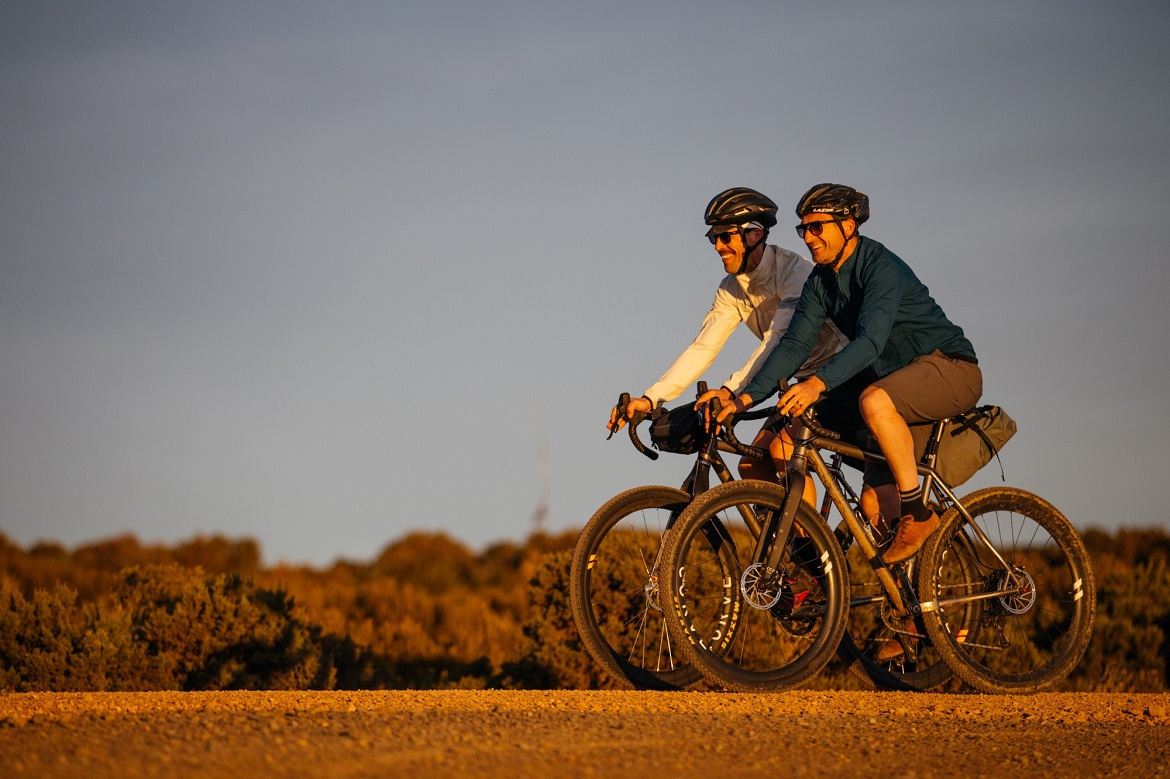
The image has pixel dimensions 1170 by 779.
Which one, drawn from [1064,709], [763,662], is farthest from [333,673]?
[1064,709]

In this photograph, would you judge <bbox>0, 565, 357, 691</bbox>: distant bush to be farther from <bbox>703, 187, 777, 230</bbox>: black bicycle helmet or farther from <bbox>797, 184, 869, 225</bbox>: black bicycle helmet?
<bbox>797, 184, 869, 225</bbox>: black bicycle helmet

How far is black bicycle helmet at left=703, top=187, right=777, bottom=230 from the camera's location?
23.2ft

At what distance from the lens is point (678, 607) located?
5.90 metres

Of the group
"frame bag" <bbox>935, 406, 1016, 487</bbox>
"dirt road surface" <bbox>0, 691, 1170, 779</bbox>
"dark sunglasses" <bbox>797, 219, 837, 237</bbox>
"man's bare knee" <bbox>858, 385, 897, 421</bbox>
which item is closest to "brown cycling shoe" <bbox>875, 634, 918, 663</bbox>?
"dirt road surface" <bbox>0, 691, 1170, 779</bbox>

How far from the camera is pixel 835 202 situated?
21.8ft

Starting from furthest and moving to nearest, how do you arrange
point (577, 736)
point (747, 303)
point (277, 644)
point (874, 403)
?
point (277, 644)
point (747, 303)
point (874, 403)
point (577, 736)

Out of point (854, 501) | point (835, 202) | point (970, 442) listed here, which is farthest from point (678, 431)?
point (970, 442)

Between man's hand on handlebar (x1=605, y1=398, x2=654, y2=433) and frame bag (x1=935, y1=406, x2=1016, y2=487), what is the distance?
1.56 m

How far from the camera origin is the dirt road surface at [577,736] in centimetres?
408

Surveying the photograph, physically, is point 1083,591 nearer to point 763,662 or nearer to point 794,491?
point 794,491

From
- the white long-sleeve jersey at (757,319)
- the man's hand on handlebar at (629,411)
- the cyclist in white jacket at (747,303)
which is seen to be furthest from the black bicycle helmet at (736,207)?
the man's hand on handlebar at (629,411)

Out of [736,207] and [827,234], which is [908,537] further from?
[736,207]

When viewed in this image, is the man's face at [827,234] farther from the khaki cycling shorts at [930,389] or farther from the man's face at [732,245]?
the khaki cycling shorts at [930,389]

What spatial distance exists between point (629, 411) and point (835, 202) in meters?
1.51
